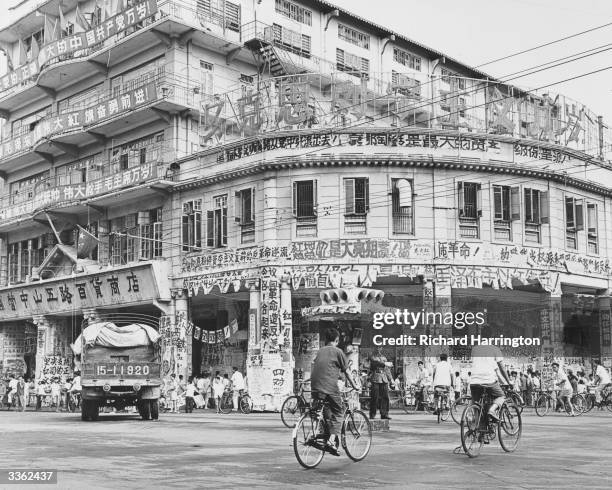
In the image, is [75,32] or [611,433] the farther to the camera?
[75,32]

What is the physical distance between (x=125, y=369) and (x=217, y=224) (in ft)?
28.4

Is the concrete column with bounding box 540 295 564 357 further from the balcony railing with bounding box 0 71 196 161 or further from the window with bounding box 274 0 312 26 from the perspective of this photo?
the window with bounding box 274 0 312 26

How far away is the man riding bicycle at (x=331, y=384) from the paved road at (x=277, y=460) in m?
0.46

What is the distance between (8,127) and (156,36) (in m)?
13.2

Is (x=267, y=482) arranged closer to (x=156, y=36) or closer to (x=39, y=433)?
(x=39, y=433)

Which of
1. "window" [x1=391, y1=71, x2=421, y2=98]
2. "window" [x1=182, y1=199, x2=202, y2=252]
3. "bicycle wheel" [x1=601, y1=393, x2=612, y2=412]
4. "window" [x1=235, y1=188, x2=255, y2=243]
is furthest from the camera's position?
"window" [x1=182, y1=199, x2=202, y2=252]

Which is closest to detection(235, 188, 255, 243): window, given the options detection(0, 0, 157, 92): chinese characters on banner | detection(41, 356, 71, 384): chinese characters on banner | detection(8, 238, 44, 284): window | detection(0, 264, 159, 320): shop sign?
detection(0, 264, 159, 320): shop sign

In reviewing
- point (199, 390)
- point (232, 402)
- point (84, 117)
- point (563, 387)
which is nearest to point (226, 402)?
point (232, 402)

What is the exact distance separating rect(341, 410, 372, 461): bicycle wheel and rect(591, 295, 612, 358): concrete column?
21.6 m

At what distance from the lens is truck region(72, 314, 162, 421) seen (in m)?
21.6

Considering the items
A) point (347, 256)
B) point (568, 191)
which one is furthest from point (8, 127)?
point (568, 191)

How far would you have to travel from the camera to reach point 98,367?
21.7 meters

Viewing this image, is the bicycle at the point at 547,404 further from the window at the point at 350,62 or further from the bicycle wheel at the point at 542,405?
the window at the point at 350,62

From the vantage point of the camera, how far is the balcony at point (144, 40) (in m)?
31.7
